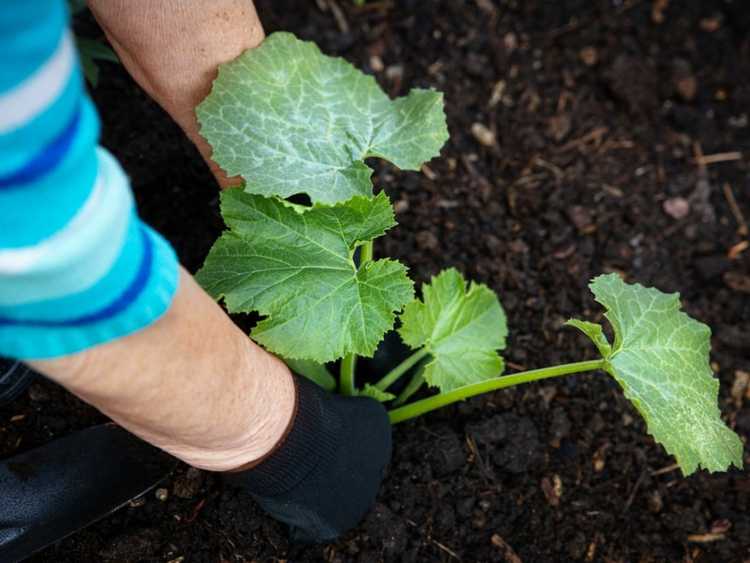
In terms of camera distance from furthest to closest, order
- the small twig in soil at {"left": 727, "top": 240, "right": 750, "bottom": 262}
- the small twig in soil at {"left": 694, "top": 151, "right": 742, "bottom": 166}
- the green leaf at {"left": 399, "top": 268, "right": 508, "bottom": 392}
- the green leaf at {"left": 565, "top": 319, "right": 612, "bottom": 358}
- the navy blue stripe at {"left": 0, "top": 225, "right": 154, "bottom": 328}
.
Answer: the small twig in soil at {"left": 694, "top": 151, "right": 742, "bottom": 166} → the small twig in soil at {"left": 727, "top": 240, "right": 750, "bottom": 262} → the green leaf at {"left": 399, "top": 268, "right": 508, "bottom": 392} → the green leaf at {"left": 565, "top": 319, "right": 612, "bottom": 358} → the navy blue stripe at {"left": 0, "top": 225, "right": 154, "bottom": 328}

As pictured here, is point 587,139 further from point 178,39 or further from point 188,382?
point 188,382

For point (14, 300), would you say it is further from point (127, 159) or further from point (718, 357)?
point (718, 357)

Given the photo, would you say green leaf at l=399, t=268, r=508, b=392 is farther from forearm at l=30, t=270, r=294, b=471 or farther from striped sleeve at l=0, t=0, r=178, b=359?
striped sleeve at l=0, t=0, r=178, b=359

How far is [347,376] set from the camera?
1.61 meters

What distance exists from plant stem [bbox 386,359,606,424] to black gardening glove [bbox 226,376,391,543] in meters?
0.10

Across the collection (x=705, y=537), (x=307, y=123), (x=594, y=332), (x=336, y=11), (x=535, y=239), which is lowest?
(x=705, y=537)

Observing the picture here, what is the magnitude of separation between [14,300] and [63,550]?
0.95m

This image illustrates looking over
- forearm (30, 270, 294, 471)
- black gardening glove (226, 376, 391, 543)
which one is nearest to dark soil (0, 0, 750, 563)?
black gardening glove (226, 376, 391, 543)

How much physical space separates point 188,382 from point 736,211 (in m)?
1.80

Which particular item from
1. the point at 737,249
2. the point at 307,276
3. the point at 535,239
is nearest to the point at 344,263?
the point at 307,276

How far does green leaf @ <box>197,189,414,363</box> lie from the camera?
1.29m

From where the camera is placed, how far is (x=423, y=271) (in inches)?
75.0

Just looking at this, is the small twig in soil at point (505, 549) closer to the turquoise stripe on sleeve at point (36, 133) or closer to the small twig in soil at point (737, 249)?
the small twig in soil at point (737, 249)

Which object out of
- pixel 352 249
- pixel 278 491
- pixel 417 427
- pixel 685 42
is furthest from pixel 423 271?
pixel 685 42
